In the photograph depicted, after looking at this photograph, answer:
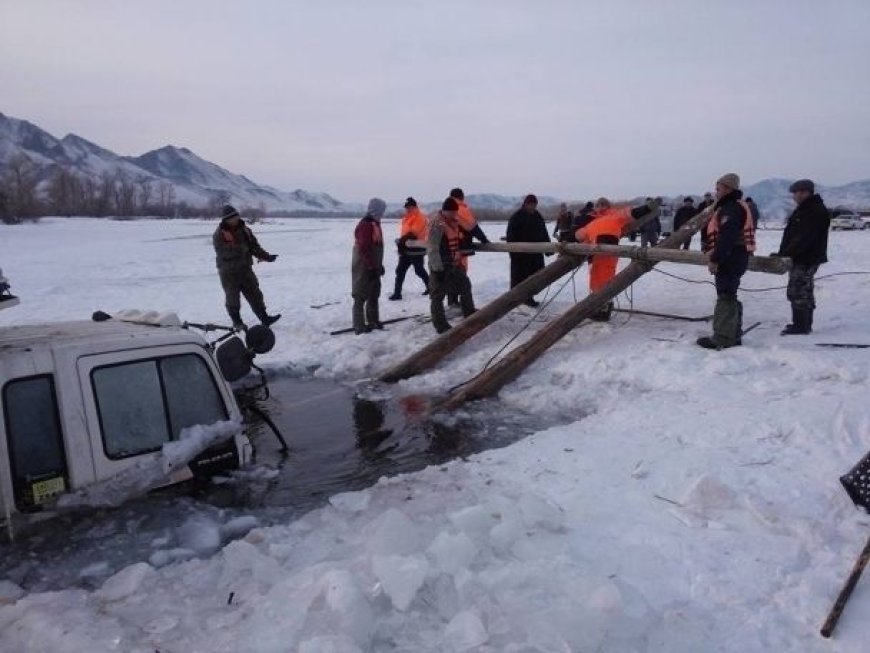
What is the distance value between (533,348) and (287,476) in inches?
138

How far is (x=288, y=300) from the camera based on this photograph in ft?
45.5

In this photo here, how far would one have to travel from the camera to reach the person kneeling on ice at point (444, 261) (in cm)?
928

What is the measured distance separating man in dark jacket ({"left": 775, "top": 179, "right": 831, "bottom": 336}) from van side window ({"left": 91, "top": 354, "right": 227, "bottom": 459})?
6.79 meters

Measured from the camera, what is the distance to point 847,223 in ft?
123

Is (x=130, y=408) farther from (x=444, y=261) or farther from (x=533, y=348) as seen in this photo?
(x=444, y=261)

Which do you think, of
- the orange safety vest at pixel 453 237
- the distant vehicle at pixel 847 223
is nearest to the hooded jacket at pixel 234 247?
the orange safety vest at pixel 453 237

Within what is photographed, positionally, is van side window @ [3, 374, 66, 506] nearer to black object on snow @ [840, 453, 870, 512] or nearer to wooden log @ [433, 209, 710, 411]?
wooden log @ [433, 209, 710, 411]

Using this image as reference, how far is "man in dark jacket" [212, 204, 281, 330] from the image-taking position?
9617 millimetres

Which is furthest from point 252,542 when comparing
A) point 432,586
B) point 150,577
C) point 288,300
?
point 288,300

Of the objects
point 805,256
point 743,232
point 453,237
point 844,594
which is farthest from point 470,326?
point 844,594

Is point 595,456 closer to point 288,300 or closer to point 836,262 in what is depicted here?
point 288,300

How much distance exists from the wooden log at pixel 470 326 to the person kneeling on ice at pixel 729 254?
7.87ft

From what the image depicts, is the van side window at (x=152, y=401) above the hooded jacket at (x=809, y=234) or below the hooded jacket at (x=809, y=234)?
below

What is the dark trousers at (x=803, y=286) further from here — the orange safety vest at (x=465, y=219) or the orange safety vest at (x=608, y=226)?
the orange safety vest at (x=465, y=219)
